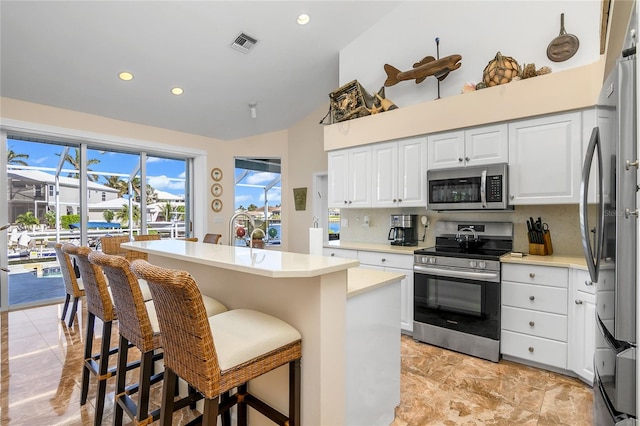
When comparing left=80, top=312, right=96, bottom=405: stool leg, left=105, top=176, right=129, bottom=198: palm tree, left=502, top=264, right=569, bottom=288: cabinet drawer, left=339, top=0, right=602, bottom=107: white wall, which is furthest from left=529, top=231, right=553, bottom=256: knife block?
left=105, top=176, right=129, bottom=198: palm tree

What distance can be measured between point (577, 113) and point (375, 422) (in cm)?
280

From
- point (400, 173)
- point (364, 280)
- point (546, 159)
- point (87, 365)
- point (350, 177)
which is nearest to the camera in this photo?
point (364, 280)

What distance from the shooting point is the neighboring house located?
4.18m

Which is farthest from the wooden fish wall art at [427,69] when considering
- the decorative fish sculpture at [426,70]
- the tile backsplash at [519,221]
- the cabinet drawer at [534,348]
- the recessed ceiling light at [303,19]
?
the cabinet drawer at [534,348]

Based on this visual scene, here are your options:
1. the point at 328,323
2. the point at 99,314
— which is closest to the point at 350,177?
the point at 328,323

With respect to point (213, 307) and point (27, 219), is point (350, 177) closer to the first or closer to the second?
point (213, 307)

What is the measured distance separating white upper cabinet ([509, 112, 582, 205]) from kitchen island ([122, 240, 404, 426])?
175cm

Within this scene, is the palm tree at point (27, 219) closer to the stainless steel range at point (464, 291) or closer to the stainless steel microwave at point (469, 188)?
the stainless steel range at point (464, 291)

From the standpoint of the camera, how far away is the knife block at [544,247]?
9.27 ft

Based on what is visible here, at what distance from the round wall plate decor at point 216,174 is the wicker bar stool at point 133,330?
449 cm

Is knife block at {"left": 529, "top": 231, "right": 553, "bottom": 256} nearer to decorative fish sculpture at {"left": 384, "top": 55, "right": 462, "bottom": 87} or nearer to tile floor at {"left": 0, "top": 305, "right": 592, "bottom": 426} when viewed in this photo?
tile floor at {"left": 0, "top": 305, "right": 592, "bottom": 426}

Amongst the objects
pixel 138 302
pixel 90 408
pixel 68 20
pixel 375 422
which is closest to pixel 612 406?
pixel 375 422

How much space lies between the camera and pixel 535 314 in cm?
256

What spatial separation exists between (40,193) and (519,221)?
A: 5960 mm
